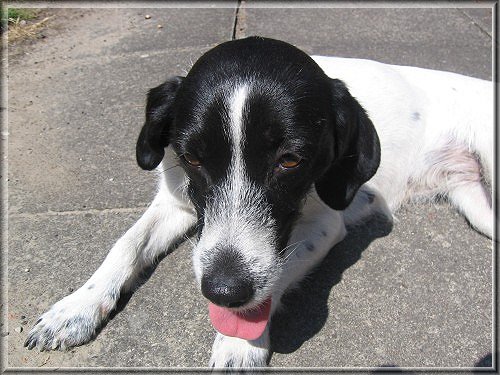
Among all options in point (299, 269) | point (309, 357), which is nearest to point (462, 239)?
point (299, 269)

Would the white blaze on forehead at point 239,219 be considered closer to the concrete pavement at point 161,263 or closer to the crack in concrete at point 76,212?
the concrete pavement at point 161,263

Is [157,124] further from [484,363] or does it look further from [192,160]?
[484,363]

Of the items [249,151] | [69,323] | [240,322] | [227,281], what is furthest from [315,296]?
[69,323]

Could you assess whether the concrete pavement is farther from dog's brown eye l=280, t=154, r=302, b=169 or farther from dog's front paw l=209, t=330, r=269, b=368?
dog's brown eye l=280, t=154, r=302, b=169

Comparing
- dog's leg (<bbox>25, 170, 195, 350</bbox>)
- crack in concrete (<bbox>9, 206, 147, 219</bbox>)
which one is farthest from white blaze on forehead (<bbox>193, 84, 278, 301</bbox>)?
crack in concrete (<bbox>9, 206, 147, 219</bbox>)

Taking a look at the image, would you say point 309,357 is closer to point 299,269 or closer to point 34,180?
point 299,269
